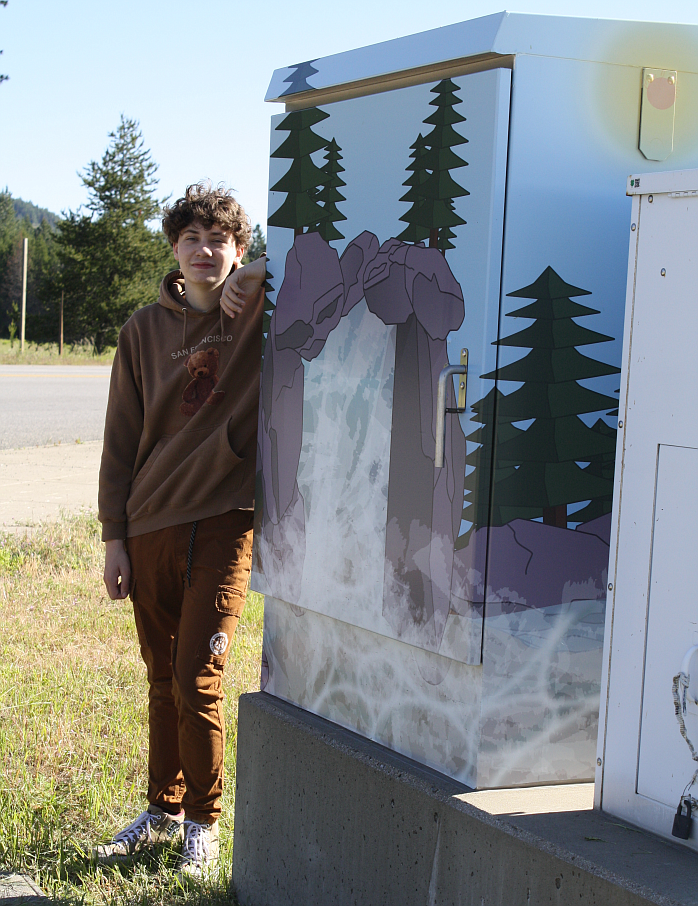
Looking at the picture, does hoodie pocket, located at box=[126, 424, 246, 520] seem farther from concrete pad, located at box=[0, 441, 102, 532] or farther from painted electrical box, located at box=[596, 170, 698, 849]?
concrete pad, located at box=[0, 441, 102, 532]

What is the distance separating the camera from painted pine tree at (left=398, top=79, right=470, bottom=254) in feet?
7.76

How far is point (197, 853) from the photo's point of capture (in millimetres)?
3088

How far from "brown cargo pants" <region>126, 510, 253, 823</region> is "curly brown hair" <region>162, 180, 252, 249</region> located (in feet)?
3.06

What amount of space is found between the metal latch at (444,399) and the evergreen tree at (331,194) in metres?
0.60

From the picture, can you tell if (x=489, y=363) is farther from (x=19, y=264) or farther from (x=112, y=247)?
(x=19, y=264)

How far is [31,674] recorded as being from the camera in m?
4.53

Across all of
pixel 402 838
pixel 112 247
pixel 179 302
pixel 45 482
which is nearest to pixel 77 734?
pixel 179 302

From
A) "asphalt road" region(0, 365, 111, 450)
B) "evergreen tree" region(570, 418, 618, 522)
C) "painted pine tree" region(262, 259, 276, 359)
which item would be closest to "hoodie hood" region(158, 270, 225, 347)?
"painted pine tree" region(262, 259, 276, 359)

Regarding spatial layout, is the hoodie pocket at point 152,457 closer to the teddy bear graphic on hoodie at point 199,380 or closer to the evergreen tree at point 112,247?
the teddy bear graphic on hoodie at point 199,380

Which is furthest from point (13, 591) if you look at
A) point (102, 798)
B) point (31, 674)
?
point (102, 798)

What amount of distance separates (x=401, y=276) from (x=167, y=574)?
49.5 inches

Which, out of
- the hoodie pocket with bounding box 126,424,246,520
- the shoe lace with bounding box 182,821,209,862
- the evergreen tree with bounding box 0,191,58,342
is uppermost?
the evergreen tree with bounding box 0,191,58,342

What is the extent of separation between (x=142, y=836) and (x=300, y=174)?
2095 millimetres

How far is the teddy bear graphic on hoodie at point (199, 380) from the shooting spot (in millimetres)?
3188
